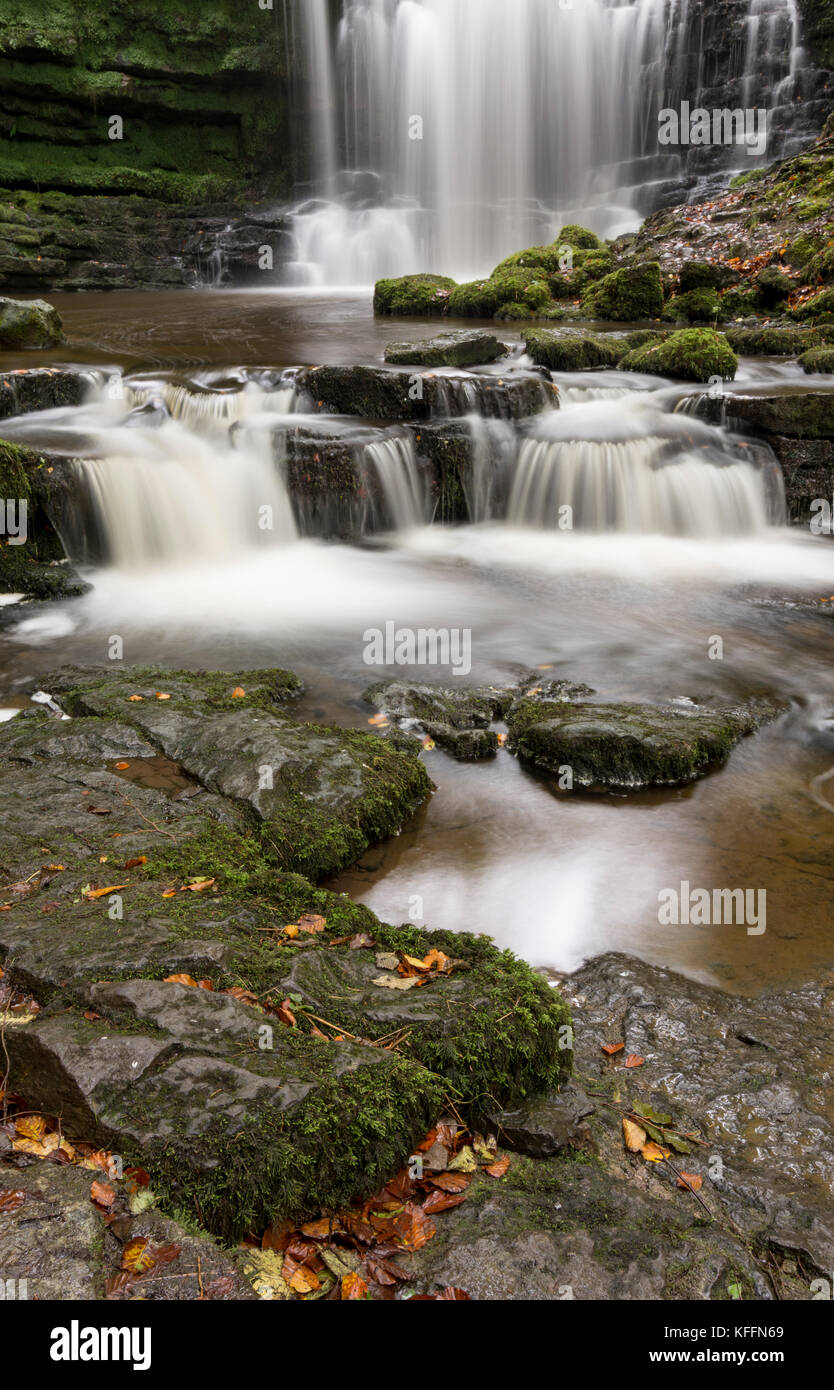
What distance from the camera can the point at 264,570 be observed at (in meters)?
9.07

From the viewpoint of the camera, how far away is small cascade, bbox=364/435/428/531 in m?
9.85

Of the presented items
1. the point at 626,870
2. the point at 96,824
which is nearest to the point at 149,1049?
the point at 96,824

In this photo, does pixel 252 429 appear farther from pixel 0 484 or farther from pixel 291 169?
pixel 291 169

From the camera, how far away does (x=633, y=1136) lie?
252cm

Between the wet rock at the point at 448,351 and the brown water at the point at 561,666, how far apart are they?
157 cm

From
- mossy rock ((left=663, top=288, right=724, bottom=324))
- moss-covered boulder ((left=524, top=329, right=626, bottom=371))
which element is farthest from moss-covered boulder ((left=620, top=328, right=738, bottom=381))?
mossy rock ((left=663, top=288, right=724, bottom=324))

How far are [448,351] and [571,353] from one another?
191 centimetres

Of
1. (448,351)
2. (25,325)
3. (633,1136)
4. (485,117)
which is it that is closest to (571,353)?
(448,351)

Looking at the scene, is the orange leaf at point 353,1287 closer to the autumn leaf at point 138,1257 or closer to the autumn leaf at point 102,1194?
the autumn leaf at point 138,1257

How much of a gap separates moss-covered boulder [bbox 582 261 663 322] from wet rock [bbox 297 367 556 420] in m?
7.04

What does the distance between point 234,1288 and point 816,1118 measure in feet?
6.09

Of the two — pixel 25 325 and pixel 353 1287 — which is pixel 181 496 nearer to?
pixel 25 325

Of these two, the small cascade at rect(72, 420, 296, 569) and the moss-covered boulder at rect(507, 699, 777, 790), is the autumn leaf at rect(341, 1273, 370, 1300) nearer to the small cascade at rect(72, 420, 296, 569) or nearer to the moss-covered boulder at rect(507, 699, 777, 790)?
the moss-covered boulder at rect(507, 699, 777, 790)
